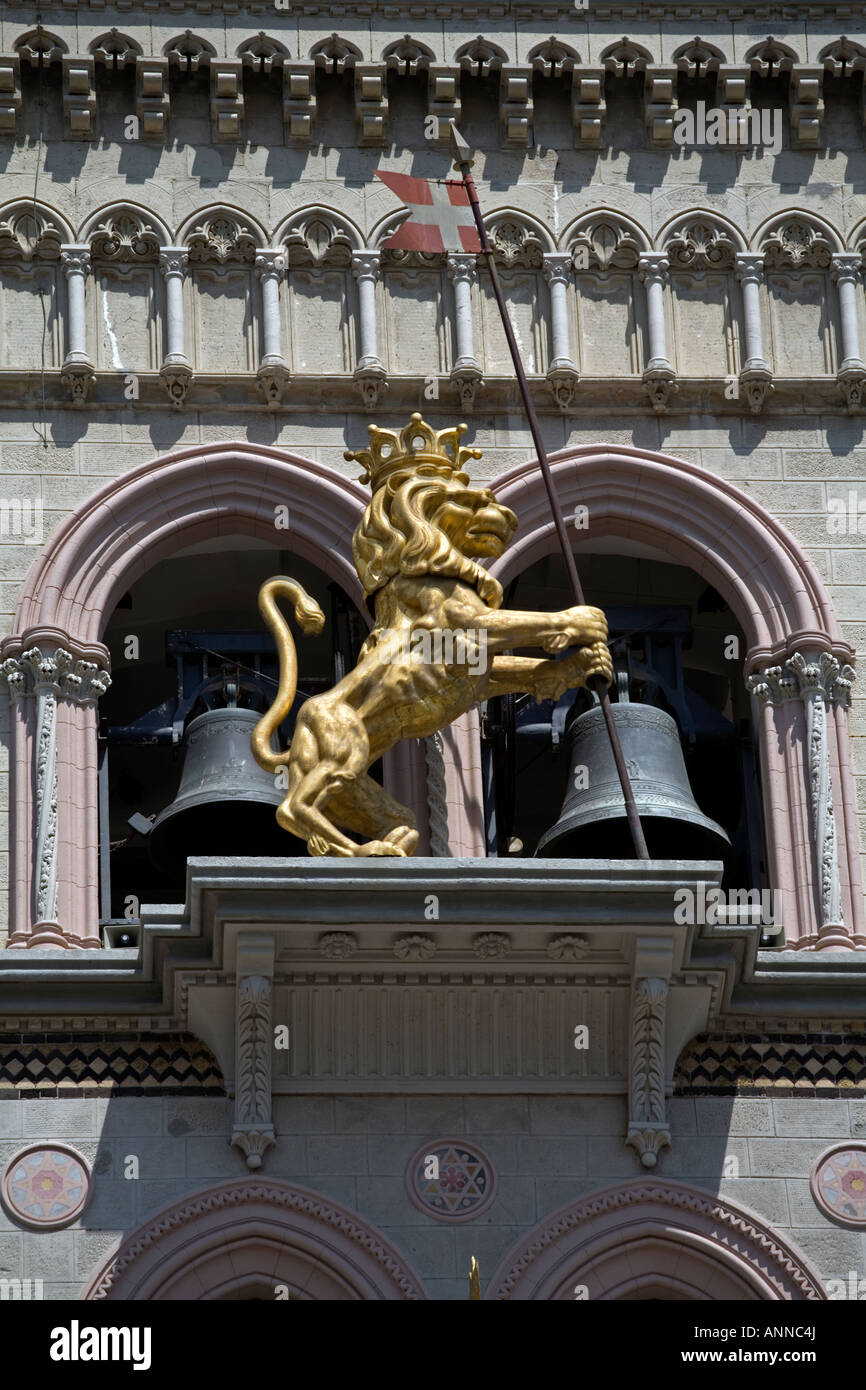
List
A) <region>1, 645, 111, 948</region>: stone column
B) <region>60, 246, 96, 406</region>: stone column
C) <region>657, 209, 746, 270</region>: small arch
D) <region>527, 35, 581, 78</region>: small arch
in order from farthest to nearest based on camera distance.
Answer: <region>527, 35, 581, 78</region>: small arch
<region>657, 209, 746, 270</region>: small arch
<region>60, 246, 96, 406</region>: stone column
<region>1, 645, 111, 948</region>: stone column

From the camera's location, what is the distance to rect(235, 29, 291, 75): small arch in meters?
33.1

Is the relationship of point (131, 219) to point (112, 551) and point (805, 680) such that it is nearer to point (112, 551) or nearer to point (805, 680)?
point (112, 551)

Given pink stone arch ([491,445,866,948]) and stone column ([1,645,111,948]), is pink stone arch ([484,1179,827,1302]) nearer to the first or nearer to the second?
pink stone arch ([491,445,866,948])

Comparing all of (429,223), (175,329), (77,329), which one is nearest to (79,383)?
(77,329)

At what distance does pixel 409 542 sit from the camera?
95.2 ft

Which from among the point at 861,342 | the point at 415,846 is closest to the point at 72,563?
the point at 415,846

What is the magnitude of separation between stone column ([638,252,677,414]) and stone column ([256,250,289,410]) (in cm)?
276

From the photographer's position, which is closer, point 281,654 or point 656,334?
point 281,654

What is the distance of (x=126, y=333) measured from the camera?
105 feet

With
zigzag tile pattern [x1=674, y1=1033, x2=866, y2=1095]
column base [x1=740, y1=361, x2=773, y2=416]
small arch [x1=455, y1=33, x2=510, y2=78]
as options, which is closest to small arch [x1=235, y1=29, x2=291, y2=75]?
small arch [x1=455, y1=33, x2=510, y2=78]

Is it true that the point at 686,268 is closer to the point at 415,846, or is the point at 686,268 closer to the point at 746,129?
the point at 746,129

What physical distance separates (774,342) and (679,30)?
275cm

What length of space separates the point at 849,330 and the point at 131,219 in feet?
18.2

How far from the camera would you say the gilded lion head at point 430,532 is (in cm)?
2903
